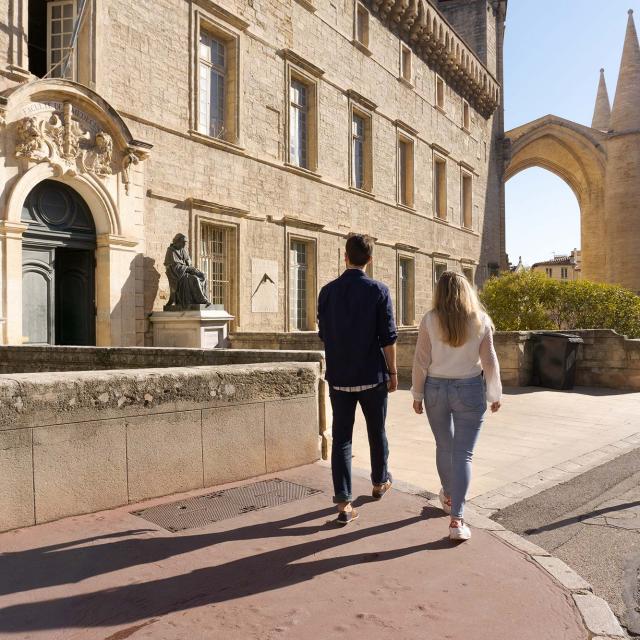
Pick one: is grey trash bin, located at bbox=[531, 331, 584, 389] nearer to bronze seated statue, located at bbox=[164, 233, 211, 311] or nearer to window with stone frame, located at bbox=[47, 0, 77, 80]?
bronze seated statue, located at bbox=[164, 233, 211, 311]

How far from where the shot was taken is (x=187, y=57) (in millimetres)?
Result: 12906

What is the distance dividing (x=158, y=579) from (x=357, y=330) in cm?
175

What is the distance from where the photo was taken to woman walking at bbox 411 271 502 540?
3.60m

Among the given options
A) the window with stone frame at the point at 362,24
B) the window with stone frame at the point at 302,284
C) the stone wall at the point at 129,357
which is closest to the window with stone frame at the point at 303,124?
the window with stone frame at the point at 302,284

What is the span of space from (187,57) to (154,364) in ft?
29.0

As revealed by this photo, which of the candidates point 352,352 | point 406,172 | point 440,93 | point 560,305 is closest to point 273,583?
point 352,352

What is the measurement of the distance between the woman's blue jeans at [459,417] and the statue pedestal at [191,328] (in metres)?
7.86

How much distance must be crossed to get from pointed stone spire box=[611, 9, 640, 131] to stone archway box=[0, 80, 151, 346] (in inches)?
1240

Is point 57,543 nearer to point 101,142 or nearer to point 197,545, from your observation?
point 197,545

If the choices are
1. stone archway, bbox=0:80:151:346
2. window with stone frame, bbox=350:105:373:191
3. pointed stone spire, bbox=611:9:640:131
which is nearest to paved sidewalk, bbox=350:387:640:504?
stone archway, bbox=0:80:151:346

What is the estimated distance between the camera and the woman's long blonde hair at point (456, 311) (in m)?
3.60

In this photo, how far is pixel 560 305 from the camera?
1653 cm

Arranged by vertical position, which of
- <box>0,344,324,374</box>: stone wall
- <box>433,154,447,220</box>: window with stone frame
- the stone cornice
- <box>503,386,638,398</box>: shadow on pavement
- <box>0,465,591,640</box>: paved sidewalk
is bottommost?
<box>503,386,638,398</box>: shadow on pavement

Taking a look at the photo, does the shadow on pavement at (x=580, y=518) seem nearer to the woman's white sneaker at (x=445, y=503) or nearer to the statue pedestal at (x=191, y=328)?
the woman's white sneaker at (x=445, y=503)
